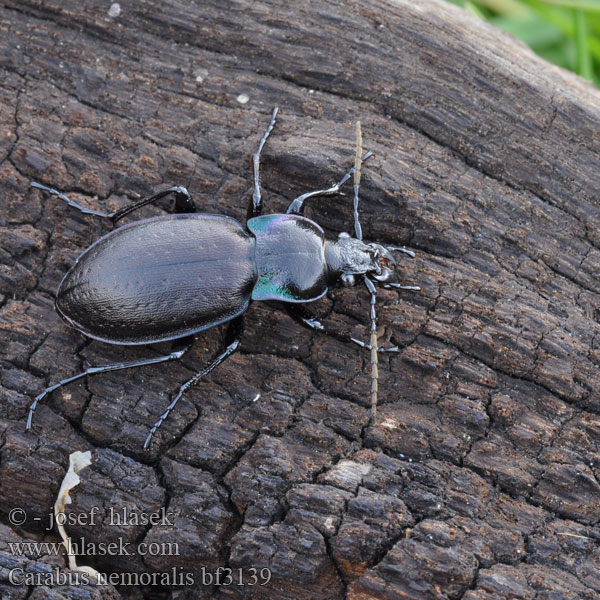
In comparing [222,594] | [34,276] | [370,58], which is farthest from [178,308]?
[370,58]

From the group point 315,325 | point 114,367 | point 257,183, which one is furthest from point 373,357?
point 114,367

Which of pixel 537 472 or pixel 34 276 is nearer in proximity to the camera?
pixel 537 472

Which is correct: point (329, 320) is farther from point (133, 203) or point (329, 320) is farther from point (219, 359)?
point (133, 203)

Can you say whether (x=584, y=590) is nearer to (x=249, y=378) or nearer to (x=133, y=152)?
(x=249, y=378)

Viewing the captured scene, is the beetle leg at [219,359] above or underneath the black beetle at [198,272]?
underneath

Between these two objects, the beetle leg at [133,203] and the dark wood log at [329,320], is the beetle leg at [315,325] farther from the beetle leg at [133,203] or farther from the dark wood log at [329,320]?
the beetle leg at [133,203]

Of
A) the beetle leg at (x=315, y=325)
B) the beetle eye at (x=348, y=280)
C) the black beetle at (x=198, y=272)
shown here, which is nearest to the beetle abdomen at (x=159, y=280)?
the black beetle at (x=198, y=272)
